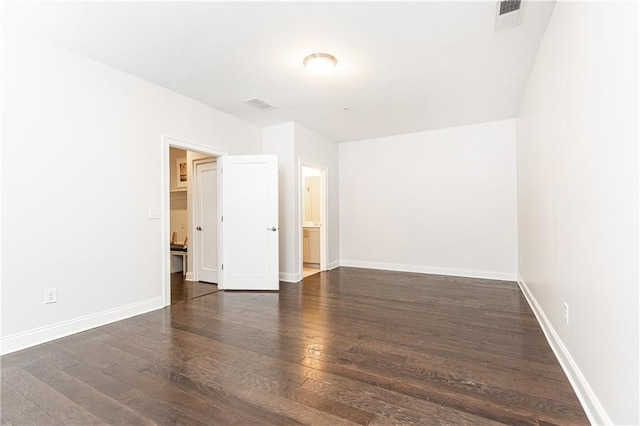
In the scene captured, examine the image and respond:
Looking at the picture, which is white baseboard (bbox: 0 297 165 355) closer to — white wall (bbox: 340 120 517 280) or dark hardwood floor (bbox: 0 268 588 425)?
dark hardwood floor (bbox: 0 268 588 425)

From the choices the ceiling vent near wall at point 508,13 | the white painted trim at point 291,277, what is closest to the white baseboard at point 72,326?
the white painted trim at point 291,277

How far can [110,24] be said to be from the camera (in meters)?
2.42

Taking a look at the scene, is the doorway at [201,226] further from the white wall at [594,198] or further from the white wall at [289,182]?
the white wall at [594,198]

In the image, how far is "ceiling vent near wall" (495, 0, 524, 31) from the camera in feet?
7.17

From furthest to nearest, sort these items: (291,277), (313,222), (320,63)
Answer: (313,222) < (291,277) < (320,63)

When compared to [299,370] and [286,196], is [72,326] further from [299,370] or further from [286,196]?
[286,196]

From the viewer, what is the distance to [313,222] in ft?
22.3

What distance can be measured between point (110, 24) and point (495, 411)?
3823 mm

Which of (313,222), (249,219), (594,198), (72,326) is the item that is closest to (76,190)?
(72,326)

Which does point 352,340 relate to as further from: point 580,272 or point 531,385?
point 580,272

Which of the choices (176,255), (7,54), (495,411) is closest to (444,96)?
(495,411)

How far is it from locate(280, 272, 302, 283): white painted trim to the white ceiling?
104 inches

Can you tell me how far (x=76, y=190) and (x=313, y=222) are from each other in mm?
4553

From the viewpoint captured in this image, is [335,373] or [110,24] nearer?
[335,373]
